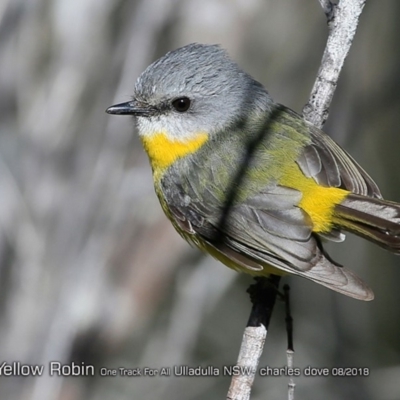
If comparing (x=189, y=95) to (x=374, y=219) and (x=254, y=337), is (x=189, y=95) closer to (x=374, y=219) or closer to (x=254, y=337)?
(x=374, y=219)

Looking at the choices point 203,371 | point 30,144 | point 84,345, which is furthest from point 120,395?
point 30,144

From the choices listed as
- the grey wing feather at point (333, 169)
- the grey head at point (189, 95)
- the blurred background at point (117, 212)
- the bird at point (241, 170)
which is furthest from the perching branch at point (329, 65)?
the blurred background at point (117, 212)

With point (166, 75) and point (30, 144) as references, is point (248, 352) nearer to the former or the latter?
point (166, 75)

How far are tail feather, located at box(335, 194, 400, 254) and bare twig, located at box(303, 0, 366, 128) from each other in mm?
758

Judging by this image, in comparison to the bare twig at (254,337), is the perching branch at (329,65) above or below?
above

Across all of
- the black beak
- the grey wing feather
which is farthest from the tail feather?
the black beak

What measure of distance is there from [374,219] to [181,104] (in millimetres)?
1190

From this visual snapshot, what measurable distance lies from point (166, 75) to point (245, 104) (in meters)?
0.49

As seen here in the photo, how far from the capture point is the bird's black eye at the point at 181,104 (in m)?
3.84

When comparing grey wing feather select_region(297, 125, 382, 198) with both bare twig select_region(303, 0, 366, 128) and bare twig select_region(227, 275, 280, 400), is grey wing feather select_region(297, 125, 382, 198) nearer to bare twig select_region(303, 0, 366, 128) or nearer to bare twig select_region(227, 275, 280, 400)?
bare twig select_region(303, 0, 366, 128)

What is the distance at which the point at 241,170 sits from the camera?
375 cm

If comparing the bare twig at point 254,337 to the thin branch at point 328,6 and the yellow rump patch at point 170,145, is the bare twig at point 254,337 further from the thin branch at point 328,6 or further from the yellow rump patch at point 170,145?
the thin branch at point 328,6

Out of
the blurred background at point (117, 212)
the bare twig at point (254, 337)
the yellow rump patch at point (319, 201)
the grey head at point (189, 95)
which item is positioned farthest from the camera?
the blurred background at point (117, 212)

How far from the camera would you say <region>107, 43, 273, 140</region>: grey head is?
3785 millimetres
